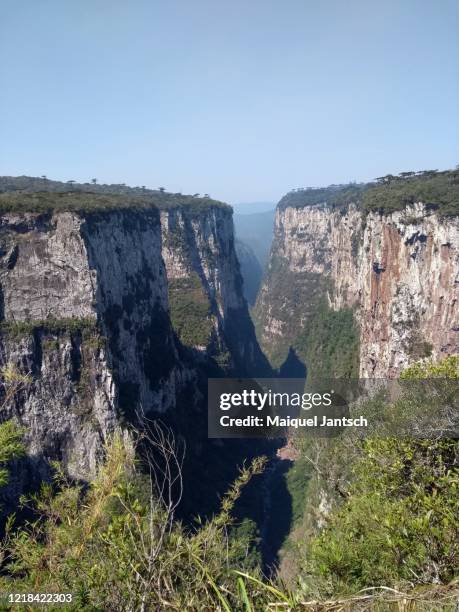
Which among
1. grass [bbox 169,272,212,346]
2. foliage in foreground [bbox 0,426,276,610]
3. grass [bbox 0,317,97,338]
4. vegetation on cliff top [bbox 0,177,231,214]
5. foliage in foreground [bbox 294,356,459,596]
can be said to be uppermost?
vegetation on cliff top [bbox 0,177,231,214]

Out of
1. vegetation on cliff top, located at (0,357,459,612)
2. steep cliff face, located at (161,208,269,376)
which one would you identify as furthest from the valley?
vegetation on cliff top, located at (0,357,459,612)

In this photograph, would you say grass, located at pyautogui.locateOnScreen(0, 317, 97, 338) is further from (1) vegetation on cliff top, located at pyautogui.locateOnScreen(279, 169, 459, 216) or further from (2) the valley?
(1) vegetation on cliff top, located at pyautogui.locateOnScreen(279, 169, 459, 216)

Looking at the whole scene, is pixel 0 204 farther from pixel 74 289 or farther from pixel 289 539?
pixel 289 539

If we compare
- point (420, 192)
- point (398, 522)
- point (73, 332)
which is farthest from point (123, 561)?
point (420, 192)

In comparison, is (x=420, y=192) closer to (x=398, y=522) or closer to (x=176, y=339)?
(x=176, y=339)

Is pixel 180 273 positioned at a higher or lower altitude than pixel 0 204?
lower

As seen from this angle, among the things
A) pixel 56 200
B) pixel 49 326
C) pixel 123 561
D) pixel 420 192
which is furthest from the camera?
pixel 420 192

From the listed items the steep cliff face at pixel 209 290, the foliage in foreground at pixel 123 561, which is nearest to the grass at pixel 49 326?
the steep cliff face at pixel 209 290

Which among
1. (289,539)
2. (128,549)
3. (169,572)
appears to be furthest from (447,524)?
(289,539)

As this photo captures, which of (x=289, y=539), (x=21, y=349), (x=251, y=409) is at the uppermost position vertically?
(x=21, y=349)

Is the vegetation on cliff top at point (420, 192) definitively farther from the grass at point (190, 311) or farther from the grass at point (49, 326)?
the grass at point (49, 326)

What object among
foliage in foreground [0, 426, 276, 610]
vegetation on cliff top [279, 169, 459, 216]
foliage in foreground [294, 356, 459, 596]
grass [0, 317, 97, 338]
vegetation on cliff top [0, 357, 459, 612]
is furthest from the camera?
vegetation on cliff top [279, 169, 459, 216]
